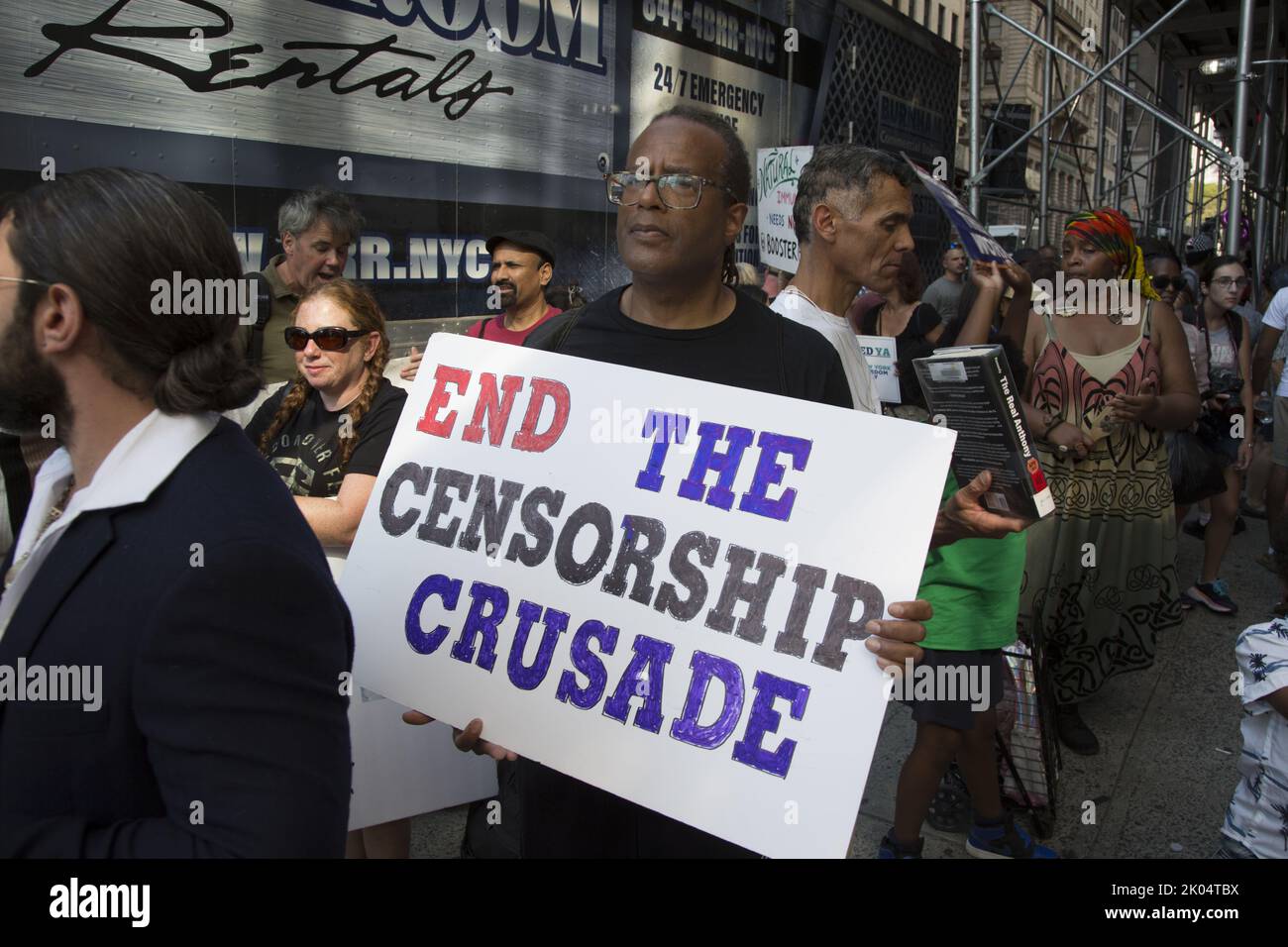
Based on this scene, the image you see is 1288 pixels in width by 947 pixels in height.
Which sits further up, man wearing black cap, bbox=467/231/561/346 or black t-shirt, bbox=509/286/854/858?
man wearing black cap, bbox=467/231/561/346

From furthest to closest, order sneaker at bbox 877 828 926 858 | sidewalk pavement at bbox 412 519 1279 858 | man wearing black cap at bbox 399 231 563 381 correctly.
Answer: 1. man wearing black cap at bbox 399 231 563 381
2. sidewalk pavement at bbox 412 519 1279 858
3. sneaker at bbox 877 828 926 858

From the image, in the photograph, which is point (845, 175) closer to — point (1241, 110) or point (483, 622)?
point (483, 622)

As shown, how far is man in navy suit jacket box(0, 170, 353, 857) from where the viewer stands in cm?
123

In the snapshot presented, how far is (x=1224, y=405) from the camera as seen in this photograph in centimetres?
657

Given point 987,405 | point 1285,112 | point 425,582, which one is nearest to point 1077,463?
point 987,405

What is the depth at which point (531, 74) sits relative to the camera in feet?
18.5

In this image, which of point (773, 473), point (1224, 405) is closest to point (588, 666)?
point (773, 473)

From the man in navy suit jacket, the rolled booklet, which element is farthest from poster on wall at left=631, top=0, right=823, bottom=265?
Result: the man in navy suit jacket

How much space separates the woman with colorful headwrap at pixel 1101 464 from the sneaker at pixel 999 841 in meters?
0.76

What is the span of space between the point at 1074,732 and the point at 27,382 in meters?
4.13

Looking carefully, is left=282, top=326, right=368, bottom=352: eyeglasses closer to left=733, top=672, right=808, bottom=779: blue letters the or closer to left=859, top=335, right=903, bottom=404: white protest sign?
left=733, top=672, right=808, bottom=779: blue letters the

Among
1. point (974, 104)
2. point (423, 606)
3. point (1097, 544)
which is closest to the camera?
point (423, 606)

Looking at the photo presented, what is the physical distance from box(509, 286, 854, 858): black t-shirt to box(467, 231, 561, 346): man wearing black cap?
2290 millimetres

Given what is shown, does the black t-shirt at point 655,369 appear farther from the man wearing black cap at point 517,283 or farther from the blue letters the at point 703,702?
the man wearing black cap at point 517,283
